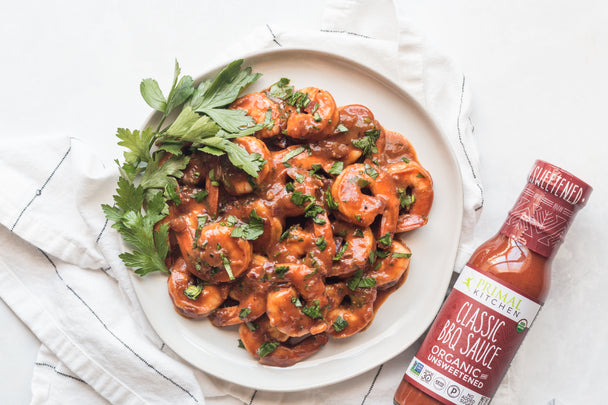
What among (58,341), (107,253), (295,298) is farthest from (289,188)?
(58,341)

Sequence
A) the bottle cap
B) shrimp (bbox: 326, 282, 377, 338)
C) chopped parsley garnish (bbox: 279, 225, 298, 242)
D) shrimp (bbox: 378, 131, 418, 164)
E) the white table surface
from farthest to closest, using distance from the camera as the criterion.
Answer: the white table surface
shrimp (bbox: 378, 131, 418, 164)
shrimp (bbox: 326, 282, 377, 338)
chopped parsley garnish (bbox: 279, 225, 298, 242)
the bottle cap

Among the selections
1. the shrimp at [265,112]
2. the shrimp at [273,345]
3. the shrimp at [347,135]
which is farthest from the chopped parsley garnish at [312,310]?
the shrimp at [265,112]

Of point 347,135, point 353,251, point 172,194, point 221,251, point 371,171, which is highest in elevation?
point 347,135

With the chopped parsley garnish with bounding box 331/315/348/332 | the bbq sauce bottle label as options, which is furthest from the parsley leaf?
the bbq sauce bottle label

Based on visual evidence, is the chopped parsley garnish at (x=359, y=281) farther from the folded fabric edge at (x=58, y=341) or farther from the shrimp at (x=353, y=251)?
the folded fabric edge at (x=58, y=341)

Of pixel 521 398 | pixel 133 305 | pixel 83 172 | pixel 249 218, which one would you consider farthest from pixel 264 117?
pixel 521 398

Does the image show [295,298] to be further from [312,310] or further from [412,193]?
[412,193]

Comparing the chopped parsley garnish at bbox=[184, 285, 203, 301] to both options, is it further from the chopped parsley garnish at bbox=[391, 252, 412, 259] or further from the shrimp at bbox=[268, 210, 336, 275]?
the chopped parsley garnish at bbox=[391, 252, 412, 259]

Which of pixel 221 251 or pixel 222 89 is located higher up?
pixel 222 89
